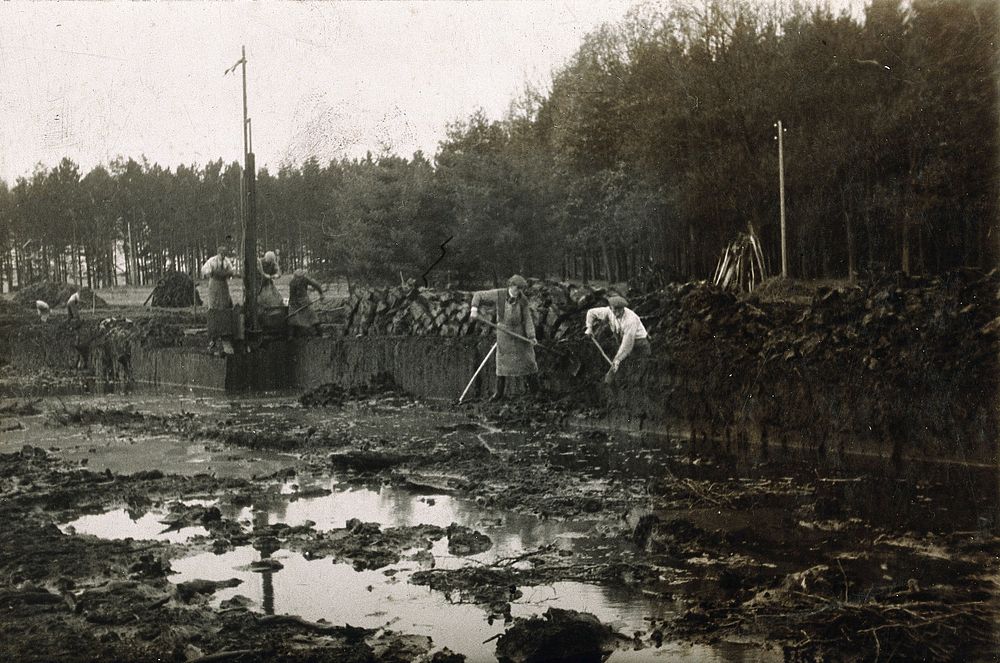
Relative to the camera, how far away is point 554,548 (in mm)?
6547

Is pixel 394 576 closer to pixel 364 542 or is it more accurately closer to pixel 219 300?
pixel 364 542

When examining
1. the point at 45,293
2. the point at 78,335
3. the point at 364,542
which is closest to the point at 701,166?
the point at 364,542

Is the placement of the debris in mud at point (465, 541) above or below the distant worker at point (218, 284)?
below

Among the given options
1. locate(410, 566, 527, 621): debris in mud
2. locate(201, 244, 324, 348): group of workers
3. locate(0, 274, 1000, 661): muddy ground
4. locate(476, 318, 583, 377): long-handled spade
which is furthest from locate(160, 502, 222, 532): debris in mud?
locate(201, 244, 324, 348): group of workers

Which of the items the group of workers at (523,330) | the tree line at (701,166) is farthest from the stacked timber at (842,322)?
the tree line at (701,166)

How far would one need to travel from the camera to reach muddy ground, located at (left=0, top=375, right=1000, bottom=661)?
15.3 feet

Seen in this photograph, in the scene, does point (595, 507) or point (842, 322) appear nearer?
point (595, 507)

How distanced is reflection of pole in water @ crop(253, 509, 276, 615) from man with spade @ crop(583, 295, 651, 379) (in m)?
5.78

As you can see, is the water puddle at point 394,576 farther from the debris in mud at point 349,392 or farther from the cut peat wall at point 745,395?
the debris in mud at point 349,392

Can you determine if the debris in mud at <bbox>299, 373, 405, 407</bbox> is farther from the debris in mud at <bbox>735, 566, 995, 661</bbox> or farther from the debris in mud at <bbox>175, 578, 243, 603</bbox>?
the debris in mud at <bbox>735, 566, 995, 661</bbox>

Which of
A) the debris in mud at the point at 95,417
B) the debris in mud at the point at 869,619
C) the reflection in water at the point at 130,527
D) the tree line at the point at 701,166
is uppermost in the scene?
the tree line at the point at 701,166

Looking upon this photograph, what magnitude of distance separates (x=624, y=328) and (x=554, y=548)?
6.50 m

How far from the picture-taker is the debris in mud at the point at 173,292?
104 ft

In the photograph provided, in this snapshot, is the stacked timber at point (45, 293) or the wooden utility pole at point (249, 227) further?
the stacked timber at point (45, 293)
